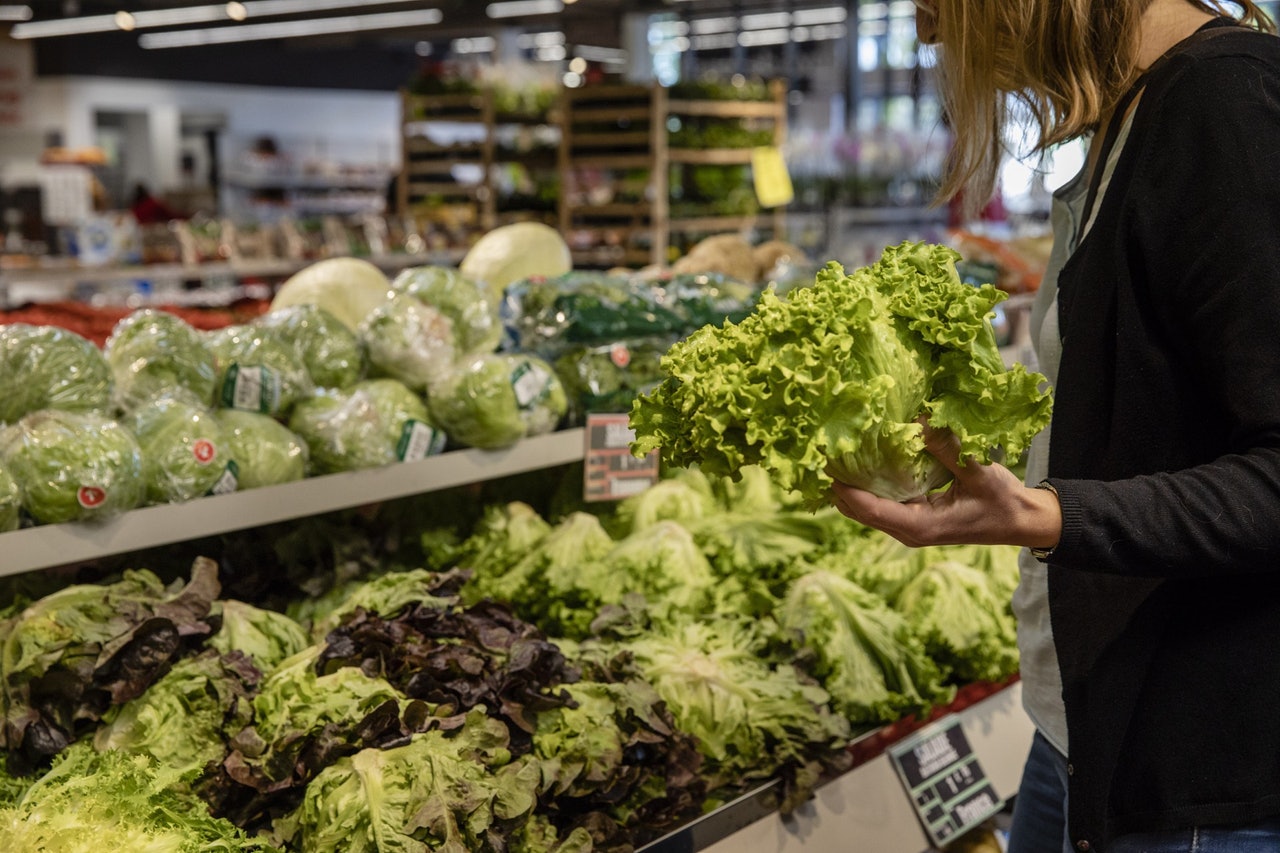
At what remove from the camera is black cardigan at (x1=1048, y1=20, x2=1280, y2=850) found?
1203 millimetres

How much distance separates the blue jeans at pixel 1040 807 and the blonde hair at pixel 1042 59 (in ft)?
2.72

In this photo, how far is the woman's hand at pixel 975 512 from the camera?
122cm

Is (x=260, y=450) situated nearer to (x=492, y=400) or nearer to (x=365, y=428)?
(x=365, y=428)

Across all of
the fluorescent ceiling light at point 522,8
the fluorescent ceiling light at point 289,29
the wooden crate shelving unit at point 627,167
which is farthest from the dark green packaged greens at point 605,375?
the fluorescent ceiling light at point 289,29

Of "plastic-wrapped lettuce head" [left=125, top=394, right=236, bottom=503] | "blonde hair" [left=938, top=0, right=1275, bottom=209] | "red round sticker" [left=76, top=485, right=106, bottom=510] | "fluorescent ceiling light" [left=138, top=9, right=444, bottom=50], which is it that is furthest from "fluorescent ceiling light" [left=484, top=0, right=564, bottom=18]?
"blonde hair" [left=938, top=0, right=1275, bottom=209]

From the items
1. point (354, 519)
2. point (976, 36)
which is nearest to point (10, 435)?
point (354, 519)

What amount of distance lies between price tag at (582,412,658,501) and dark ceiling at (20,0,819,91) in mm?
10317

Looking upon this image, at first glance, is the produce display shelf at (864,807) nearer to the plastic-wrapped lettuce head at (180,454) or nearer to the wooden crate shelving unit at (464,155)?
the plastic-wrapped lettuce head at (180,454)

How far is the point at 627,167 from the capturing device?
315 inches

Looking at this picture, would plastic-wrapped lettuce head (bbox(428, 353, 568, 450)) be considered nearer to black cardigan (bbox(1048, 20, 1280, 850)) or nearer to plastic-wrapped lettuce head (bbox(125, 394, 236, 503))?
plastic-wrapped lettuce head (bbox(125, 394, 236, 503))

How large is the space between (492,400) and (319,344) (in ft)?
1.32

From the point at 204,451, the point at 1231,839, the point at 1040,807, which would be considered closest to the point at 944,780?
the point at 1040,807

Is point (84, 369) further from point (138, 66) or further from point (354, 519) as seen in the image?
point (138, 66)

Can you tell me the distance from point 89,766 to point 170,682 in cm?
19
